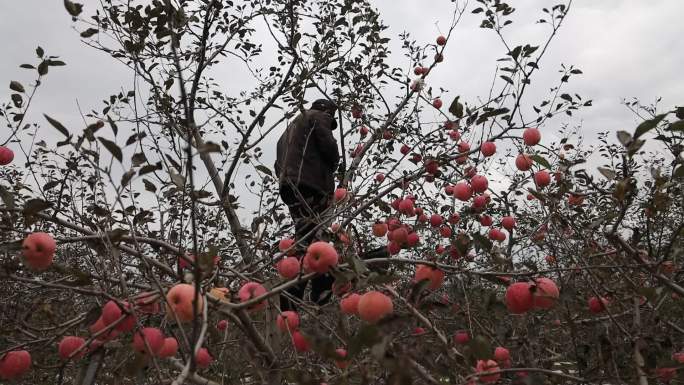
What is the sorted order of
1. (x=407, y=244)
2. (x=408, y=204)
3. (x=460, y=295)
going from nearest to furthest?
1. (x=460, y=295)
2. (x=407, y=244)
3. (x=408, y=204)

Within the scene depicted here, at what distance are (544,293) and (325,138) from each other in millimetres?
3169

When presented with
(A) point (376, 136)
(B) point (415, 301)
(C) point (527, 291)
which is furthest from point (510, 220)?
(B) point (415, 301)

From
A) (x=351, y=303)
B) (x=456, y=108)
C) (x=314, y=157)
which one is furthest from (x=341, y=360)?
(x=314, y=157)

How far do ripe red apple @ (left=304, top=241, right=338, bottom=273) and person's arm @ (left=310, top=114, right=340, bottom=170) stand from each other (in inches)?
121

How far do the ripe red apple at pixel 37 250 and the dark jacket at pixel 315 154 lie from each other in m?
2.95

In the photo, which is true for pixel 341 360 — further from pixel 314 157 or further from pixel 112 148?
pixel 314 157

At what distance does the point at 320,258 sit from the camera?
1319mm

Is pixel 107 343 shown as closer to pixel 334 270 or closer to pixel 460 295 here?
pixel 334 270

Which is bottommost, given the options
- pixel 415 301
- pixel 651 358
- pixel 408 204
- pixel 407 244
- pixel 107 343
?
pixel 107 343

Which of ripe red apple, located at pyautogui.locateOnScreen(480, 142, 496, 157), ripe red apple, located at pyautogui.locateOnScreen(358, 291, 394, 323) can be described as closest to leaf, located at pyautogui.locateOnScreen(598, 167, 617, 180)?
ripe red apple, located at pyautogui.locateOnScreen(358, 291, 394, 323)

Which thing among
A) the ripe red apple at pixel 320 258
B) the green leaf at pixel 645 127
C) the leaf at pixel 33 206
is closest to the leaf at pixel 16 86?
the leaf at pixel 33 206

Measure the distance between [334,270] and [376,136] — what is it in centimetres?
290

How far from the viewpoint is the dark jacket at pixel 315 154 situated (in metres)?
4.34

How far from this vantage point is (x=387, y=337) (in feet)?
2.72
